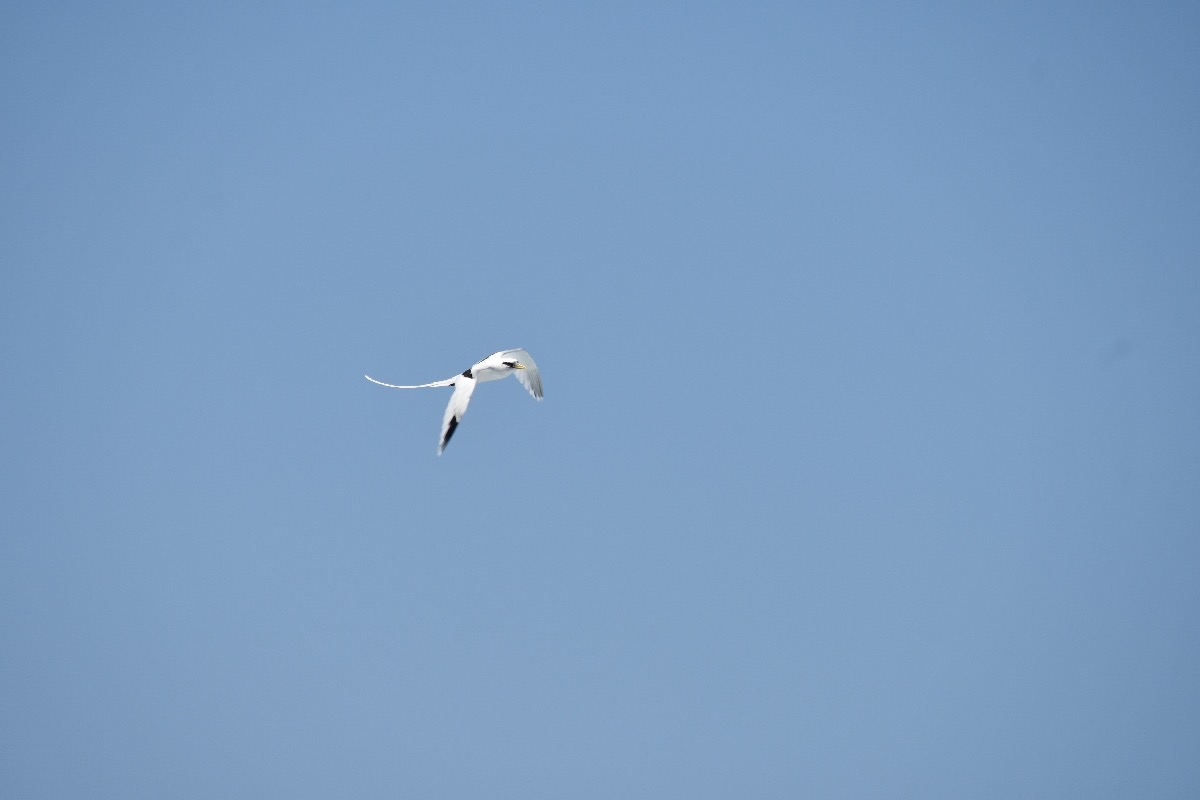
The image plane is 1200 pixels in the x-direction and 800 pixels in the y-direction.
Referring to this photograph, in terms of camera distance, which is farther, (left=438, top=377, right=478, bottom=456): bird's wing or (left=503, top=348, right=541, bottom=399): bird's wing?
(left=503, top=348, right=541, bottom=399): bird's wing

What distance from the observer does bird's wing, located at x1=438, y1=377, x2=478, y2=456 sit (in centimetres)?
3156

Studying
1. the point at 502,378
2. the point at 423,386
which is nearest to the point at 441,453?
the point at 423,386

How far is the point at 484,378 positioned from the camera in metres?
34.1

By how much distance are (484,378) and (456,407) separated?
2.10 metres

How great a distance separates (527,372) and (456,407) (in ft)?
11.6

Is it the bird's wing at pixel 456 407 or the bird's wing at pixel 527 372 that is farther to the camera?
the bird's wing at pixel 527 372

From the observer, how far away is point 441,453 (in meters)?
30.2

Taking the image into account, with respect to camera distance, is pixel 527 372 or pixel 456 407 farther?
pixel 527 372

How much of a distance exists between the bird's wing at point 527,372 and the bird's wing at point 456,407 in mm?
1526

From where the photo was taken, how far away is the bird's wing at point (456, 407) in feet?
104

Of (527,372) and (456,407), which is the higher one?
(527,372)

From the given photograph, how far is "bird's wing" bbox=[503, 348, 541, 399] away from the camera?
34259 millimetres

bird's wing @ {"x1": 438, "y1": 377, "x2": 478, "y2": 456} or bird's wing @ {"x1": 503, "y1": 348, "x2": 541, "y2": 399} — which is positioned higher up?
bird's wing @ {"x1": 503, "y1": 348, "x2": 541, "y2": 399}

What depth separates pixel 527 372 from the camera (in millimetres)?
35125
